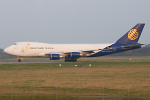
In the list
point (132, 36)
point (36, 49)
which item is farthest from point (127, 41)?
point (36, 49)

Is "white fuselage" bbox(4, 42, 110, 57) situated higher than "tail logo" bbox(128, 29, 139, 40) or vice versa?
"tail logo" bbox(128, 29, 139, 40)

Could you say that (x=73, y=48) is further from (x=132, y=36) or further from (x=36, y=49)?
(x=132, y=36)

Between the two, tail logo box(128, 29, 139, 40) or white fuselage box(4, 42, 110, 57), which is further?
tail logo box(128, 29, 139, 40)

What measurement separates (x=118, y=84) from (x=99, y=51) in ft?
116

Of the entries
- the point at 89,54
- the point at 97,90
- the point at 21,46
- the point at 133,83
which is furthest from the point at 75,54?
the point at 97,90

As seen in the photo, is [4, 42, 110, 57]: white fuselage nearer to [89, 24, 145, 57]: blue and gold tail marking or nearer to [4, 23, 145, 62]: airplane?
[4, 23, 145, 62]: airplane

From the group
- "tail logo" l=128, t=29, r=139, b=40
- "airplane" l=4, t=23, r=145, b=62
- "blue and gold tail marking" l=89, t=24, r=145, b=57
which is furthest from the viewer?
"tail logo" l=128, t=29, r=139, b=40

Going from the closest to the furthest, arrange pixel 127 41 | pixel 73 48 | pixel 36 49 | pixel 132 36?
1. pixel 36 49
2. pixel 132 36
3. pixel 127 41
4. pixel 73 48

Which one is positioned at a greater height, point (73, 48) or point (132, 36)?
point (132, 36)

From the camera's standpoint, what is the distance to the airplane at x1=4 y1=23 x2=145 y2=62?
59594 millimetres

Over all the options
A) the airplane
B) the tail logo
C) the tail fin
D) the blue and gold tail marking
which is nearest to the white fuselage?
the airplane

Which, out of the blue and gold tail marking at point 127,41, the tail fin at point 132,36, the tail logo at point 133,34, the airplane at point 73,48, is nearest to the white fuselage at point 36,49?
the airplane at point 73,48

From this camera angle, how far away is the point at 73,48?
62.3 metres

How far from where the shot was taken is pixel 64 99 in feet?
60.8
